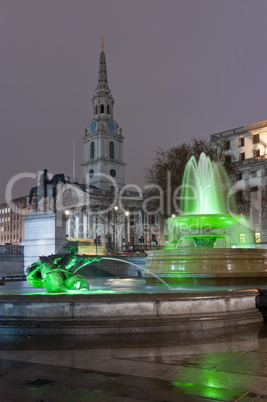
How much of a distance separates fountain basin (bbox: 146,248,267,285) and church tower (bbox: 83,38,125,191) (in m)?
101

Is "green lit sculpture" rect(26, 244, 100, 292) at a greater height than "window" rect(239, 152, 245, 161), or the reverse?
"window" rect(239, 152, 245, 161)

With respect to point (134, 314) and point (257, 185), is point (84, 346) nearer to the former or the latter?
point (134, 314)

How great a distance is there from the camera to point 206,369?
17.0 ft

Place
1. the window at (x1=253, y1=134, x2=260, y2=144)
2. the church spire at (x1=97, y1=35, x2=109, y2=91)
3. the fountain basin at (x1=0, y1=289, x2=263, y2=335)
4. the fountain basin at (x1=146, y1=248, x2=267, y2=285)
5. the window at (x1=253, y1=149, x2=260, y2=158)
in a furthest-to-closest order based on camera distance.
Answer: the church spire at (x1=97, y1=35, x2=109, y2=91) → the window at (x1=253, y1=134, x2=260, y2=144) → the window at (x1=253, y1=149, x2=260, y2=158) → the fountain basin at (x1=146, y1=248, x2=267, y2=285) → the fountain basin at (x1=0, y1=289, x2=263, y2=335)

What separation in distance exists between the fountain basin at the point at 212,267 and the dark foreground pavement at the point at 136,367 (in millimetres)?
5393

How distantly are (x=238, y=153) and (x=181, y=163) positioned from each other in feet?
79.4

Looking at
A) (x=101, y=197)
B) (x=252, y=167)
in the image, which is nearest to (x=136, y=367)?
(x=252, y=167)

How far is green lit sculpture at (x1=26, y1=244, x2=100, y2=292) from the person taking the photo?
29.7ft

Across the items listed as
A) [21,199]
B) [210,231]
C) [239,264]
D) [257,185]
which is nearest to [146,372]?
[239,264]

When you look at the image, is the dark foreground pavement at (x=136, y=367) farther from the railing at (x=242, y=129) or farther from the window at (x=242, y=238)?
the railing at (x=242, y=129)

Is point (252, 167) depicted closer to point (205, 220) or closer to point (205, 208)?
point (205, 208)

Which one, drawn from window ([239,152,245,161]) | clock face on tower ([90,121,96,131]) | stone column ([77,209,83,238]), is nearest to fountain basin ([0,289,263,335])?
window ([239,152,245,161])

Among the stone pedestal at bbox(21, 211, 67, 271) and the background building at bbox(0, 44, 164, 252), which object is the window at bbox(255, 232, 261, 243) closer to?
the background building at bbox(0, 44, 164, 252)

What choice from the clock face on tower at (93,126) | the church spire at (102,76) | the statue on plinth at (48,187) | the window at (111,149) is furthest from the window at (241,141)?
the church spire at (102,76)
